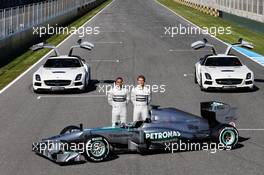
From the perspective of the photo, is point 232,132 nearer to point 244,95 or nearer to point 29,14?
point 244,95

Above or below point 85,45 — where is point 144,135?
below

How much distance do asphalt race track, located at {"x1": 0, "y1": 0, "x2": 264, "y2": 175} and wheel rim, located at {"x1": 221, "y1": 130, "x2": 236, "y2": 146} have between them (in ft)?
0.75

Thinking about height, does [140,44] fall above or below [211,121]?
below

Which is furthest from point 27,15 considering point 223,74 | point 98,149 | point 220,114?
point 98,149

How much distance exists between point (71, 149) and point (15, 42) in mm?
21799

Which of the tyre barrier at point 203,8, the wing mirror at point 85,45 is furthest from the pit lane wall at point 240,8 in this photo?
the wing mirror at point 85,45

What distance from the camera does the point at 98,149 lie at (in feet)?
43.7

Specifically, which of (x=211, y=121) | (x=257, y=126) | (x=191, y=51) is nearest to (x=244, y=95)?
(x=257, y=126)

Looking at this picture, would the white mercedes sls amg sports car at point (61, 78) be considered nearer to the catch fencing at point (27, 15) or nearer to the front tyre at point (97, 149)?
the catch fencing at point (27, 15)

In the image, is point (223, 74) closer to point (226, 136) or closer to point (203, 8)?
point (226, 136)

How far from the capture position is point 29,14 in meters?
41.2

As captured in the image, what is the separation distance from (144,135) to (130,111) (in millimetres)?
5324

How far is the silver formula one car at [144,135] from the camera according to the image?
13.3 m

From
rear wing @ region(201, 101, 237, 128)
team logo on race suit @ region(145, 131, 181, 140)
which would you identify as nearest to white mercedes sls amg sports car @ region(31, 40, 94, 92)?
rear wing @ region(201, 101, 237, 128)
